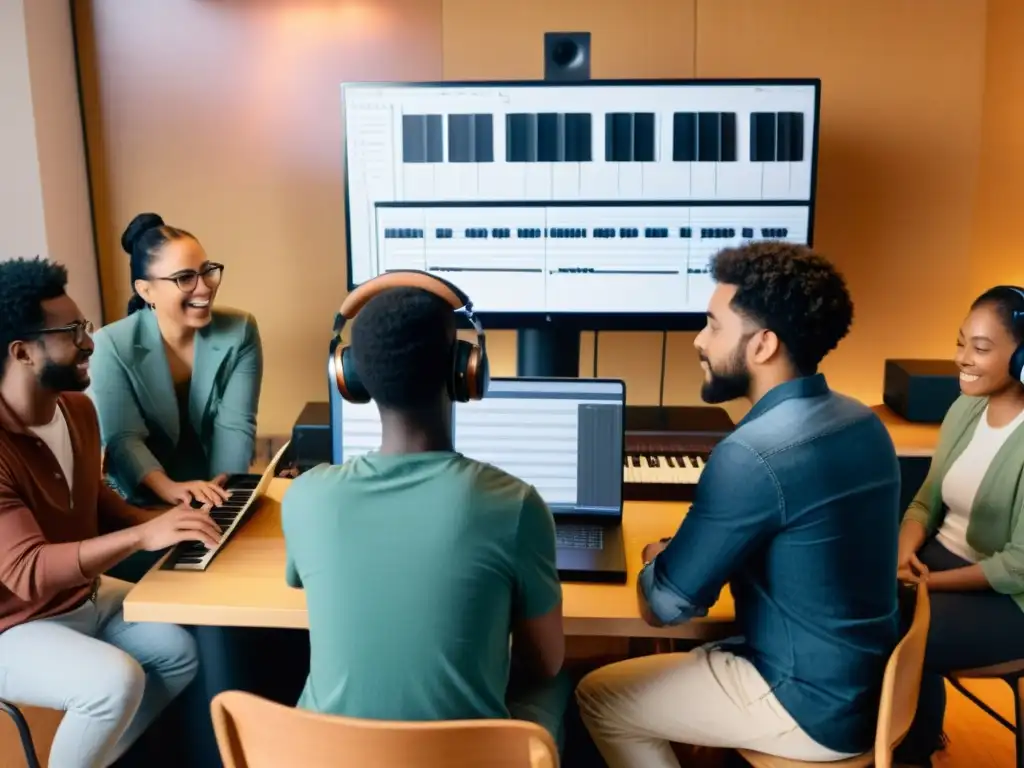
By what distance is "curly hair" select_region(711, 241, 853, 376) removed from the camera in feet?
4.85

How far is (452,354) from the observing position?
49.2 inches

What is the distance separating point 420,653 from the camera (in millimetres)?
1147

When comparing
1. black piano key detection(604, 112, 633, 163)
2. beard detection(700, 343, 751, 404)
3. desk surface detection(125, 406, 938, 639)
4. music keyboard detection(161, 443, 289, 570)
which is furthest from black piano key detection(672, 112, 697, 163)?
music keyboard detection(161, 443, 289, 570)

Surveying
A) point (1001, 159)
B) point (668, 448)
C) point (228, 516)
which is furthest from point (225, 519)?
point (1001, 159)

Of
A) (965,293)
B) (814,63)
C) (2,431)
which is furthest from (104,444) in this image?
(965,293)

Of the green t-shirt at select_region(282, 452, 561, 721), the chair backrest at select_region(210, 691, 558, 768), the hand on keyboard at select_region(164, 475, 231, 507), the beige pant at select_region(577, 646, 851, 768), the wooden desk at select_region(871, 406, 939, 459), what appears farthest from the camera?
the wooden desk at select_region(871, 406, 939, 459)

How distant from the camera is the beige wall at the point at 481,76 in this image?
9.51 ft

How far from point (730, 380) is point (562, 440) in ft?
1.23

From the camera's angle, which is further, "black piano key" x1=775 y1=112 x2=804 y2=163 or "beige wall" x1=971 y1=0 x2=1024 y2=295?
"beige wall" x1=971 y1=0 x2=1024 y2=295

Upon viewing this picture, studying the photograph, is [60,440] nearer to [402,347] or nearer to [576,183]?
[402,347]

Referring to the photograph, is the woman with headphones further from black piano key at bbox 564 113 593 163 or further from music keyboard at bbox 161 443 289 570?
music keyboard at bbox 161 443 289 570

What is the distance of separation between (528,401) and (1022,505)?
1.00 m

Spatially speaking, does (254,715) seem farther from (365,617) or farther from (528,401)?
(528,401)

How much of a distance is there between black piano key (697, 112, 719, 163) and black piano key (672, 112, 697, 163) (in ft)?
0.05
